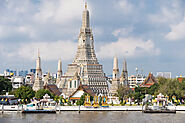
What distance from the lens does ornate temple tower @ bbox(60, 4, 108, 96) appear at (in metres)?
140

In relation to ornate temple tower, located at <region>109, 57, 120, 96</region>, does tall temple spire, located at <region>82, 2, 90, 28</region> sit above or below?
above

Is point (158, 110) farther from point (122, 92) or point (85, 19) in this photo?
point (85, 19)

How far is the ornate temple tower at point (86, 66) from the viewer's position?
458 ft

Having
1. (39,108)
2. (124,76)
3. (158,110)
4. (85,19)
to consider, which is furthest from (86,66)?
(158,110)

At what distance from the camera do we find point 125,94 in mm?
122500

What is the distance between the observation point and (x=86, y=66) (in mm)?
143250

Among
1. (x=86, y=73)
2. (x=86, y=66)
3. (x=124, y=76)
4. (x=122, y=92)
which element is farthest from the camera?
(x=124, y=76)

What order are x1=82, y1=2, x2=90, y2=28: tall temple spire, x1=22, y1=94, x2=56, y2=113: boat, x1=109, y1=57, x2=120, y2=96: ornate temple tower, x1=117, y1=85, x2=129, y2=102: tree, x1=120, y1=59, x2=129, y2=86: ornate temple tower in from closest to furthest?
x1=22, y1=94, x2=56, y2=113: boat, x1=117, y1=85, x2=129, y2=102: tree, x1=109, y1=57, x2=120, y2=96: ornate temple tower, x1=120, y1=59, x2=129, y2=86: ornate temple tower, x1=82, y1=2, x2=90, y2=28: tall temple spire

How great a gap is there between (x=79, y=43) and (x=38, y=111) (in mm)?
65789

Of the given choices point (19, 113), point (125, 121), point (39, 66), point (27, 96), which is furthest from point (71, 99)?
point (125, 121)

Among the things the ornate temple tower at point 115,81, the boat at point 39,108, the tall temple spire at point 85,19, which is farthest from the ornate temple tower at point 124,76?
the boat at point 39,108

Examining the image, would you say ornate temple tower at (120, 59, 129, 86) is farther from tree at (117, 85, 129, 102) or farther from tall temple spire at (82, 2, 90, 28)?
tree at (117, 85, 129, 102)

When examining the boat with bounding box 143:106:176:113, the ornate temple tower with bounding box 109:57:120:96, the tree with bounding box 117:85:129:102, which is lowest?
the boat with bounding box 143:106:176:113

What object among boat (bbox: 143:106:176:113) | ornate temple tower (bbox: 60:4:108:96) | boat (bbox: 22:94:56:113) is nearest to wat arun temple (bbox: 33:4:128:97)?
ornate temple tower (bbox: 60:4:108:96)
